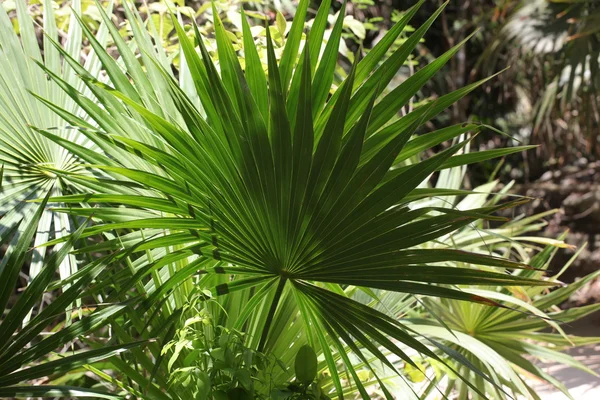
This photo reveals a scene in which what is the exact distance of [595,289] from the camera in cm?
497

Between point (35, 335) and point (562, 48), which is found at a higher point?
point (562, 48)

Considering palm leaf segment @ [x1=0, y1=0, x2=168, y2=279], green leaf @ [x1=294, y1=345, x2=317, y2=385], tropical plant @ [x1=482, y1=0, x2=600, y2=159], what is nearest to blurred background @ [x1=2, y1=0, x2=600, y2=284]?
tropical plant @ [x1=482, y1=0, x2=600, y2=159]

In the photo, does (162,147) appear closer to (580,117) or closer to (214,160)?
(214,160)

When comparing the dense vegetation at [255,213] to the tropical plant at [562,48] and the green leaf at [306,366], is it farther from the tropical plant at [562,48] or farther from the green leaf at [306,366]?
the tropical plant at [562,48]

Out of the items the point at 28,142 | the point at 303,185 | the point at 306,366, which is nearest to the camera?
the point at 303,185

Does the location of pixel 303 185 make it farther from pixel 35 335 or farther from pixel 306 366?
pixel 35 335

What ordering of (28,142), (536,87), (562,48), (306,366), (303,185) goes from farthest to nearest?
1. (536,87)
2. (562,48)
3. (28,142)
4. (306,366)
5. (303,185)

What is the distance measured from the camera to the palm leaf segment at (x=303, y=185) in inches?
46.9

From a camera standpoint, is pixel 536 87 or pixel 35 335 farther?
pixel 536 87

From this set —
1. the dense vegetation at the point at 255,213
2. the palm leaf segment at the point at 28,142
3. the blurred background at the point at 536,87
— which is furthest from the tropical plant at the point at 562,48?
the palm leaf segment at the point at 28,142

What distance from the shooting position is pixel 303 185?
122cm

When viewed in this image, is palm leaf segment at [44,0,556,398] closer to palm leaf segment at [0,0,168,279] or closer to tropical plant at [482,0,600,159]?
palm leaf segment at [0,0,168,279]

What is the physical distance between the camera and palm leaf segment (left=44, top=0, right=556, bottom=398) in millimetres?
1191

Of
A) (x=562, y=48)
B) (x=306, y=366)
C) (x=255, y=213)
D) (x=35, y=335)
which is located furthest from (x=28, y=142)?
(x=562, y=48)
